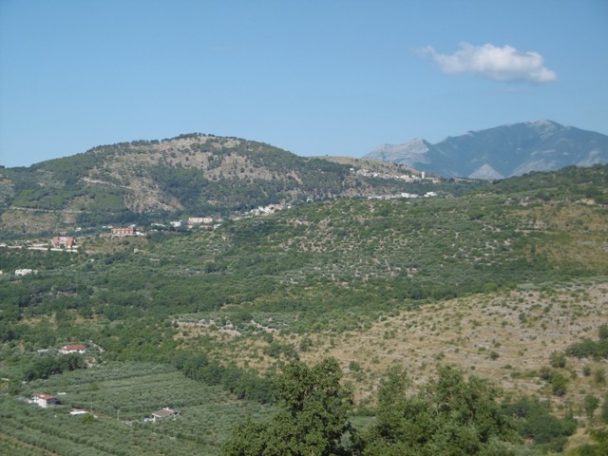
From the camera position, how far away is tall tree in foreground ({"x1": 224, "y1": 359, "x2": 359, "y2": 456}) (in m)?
19.0

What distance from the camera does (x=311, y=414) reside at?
63.1 ft

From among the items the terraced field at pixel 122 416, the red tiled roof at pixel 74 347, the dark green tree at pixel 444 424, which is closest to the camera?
the dark green tree at pixel 444 424

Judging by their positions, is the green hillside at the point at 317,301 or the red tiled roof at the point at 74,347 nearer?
the green hillside at the point at 317,301

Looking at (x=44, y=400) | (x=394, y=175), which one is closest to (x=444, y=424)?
(x=44, y=400)

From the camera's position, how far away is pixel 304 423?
1917 cm

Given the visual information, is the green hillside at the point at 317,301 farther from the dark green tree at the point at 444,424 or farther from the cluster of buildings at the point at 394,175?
the cluster of buildings at the point at 394,175

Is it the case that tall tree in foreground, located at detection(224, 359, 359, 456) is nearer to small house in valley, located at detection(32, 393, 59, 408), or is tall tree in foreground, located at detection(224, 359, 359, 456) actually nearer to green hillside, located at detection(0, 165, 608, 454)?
green hillside, located at detection(0, 165, 608, 454)

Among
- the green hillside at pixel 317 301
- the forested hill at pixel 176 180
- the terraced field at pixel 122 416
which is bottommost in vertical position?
the terraced field at pixel 122 416

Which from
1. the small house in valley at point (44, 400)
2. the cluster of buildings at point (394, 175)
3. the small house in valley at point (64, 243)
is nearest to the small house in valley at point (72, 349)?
the small house in valley at point (44, 400)

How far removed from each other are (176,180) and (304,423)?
415ft

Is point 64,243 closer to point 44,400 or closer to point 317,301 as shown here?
point 317,301

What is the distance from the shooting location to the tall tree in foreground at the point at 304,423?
18969 millimetres

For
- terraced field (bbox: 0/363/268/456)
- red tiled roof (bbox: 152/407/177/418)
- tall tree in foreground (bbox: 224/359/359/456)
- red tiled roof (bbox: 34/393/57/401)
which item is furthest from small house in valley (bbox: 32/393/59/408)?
tall tree in foreground (bbox: 224/359/359/456)

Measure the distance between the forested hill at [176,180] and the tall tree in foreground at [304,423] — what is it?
10042 centimetres
